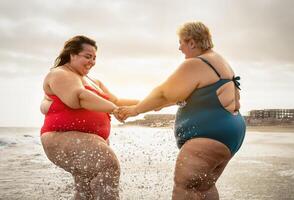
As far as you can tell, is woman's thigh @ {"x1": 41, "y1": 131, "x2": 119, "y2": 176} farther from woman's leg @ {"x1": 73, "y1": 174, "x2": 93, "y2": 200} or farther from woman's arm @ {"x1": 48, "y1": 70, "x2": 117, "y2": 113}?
woman's arm @ {"x1": 48, "y1": 70, "x2": 117, "y2": 113}

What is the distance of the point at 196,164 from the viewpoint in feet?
14.2

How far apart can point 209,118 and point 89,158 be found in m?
1.23

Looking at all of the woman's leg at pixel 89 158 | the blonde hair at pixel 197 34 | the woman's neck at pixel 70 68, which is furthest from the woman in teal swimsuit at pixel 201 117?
the woman's neck at pixel 70 68

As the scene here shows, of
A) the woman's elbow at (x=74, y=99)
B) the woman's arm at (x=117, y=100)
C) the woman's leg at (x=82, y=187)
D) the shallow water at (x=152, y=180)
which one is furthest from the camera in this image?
the shallow water at (x=152, y=180)

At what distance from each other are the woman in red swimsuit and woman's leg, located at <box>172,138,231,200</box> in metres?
0.70

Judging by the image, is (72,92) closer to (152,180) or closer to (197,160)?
(197,160)

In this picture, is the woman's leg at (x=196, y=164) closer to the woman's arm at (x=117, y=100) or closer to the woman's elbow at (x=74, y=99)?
the woman's elbow at (x=74, y=99)

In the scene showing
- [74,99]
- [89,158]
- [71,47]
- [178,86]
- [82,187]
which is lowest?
[82,187]

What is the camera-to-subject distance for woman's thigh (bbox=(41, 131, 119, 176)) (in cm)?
465

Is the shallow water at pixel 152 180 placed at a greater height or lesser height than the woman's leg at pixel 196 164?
lesser

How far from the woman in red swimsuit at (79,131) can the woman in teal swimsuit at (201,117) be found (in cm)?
70

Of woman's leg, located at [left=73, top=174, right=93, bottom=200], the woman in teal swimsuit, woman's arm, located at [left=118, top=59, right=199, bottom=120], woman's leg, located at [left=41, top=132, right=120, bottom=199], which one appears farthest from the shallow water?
the woman in teal swimsuit

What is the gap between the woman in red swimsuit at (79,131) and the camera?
4672 millimetres

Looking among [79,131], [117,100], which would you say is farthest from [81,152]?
[117,100]
